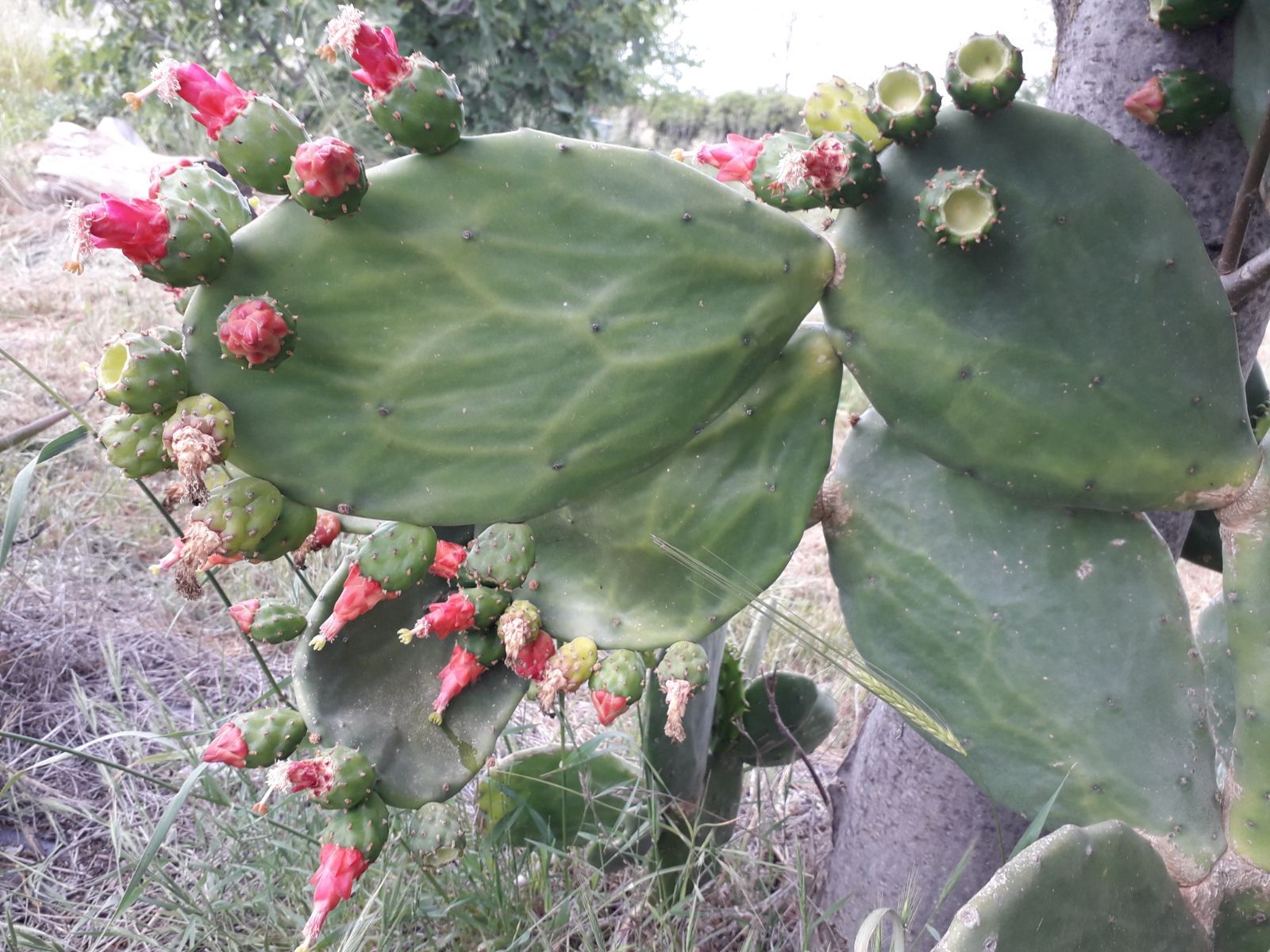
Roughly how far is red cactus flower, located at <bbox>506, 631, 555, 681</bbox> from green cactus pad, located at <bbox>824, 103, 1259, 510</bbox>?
0.39 m

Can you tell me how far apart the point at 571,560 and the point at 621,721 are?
913 millimetres

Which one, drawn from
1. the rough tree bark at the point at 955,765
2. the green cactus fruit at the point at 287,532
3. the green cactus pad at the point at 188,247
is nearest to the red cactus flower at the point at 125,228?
the green cactus pad at the point at 188,247

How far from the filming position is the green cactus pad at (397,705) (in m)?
0.90

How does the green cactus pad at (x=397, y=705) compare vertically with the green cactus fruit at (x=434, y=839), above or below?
above

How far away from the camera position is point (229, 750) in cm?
83

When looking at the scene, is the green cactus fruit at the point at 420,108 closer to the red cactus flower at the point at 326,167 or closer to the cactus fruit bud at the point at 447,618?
the red cactus flower at the point at 326,167

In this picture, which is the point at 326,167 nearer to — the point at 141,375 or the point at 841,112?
the point at 141,375

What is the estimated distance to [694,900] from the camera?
1.08m

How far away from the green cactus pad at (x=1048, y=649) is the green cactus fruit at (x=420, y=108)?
0.56 meters

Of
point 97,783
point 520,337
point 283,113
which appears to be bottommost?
point 97,783

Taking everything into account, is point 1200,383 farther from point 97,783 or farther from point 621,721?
point 97,783

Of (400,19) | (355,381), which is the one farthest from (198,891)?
(400,19)

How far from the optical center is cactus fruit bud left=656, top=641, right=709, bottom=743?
860 mm

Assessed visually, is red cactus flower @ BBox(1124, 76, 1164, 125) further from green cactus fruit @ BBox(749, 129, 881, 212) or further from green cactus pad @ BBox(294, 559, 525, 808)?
green cactus pad @ BBox(294, 559, 525, 808)
